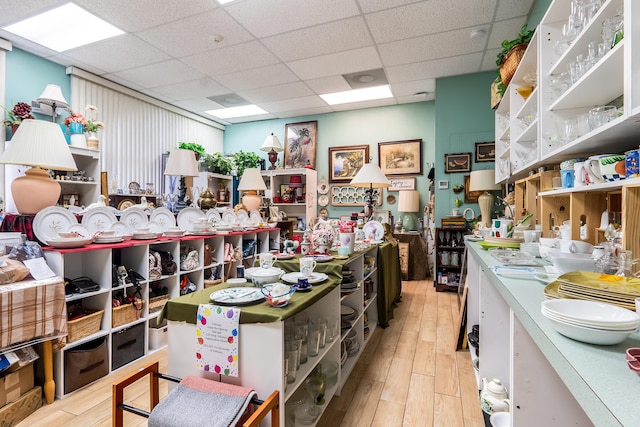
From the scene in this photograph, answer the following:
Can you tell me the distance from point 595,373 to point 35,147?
2.82 m

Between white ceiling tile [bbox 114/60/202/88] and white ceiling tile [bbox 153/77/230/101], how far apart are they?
129 millimetres

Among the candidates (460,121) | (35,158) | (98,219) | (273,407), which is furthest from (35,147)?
(460,121)

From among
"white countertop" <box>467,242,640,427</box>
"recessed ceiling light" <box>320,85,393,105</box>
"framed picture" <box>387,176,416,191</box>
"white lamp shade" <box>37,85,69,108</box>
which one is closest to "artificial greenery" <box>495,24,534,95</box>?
"recessed ceiling light" <box>320,85,393,105</box>

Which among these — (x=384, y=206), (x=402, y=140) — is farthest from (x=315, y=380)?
(x=402, y=140)

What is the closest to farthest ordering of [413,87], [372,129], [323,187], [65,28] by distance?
1. [65,28]
2. [413,87]
3. [372,129]
4. [323,187]

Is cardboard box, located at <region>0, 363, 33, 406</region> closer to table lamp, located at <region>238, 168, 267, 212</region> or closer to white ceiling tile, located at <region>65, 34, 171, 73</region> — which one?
table lamp, located at <region>238, 168, 267, 212</region>

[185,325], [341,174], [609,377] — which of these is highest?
[341,174]

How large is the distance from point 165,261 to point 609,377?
9.46 feet

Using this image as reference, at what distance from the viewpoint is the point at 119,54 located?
12.5 feet

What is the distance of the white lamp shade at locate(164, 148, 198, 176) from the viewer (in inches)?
131

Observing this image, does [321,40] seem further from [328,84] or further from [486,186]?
[486,186]

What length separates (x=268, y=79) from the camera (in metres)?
4.61

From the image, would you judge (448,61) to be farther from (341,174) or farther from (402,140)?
(341,174)

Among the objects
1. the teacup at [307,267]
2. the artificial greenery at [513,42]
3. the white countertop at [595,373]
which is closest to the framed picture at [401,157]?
the artificial greenery at [513,42]
